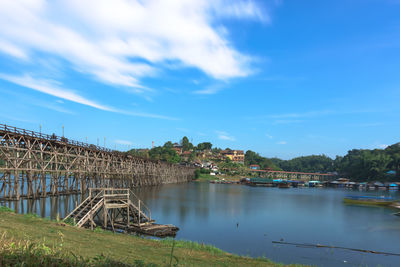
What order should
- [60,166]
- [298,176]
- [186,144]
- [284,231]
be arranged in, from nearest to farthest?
1. [284,231]
2. [60,166]
3. [298,176]
4. [186,144]

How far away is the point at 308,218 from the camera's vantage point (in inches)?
1565

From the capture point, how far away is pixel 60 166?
47.2 metres

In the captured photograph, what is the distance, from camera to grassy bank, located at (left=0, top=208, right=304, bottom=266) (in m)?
5.17

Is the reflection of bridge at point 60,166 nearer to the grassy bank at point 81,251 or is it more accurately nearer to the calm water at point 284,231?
the calm water at point 284,231

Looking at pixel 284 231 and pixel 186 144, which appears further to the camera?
pixel 186 144

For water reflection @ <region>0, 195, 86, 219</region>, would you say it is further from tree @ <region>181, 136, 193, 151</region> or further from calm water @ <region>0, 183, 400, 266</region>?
tree @ <region>181, 136, 193, 151</region>

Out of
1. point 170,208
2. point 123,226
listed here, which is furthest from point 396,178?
point 123,226

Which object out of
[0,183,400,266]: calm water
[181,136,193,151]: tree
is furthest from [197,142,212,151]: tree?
[0,183,400,266]: calm water

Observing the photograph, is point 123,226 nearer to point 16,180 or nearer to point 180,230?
point 180,230

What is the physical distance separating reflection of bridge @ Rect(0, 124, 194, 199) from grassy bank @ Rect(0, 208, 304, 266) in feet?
63.5

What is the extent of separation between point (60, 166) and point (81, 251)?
4014 cm

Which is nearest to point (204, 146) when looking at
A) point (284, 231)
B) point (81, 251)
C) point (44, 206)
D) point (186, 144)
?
point (186, 144)

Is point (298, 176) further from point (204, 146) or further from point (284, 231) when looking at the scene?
point (284, 231)

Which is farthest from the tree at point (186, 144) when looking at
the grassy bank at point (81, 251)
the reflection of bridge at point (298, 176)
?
the grassy bank at point (81, 251)
